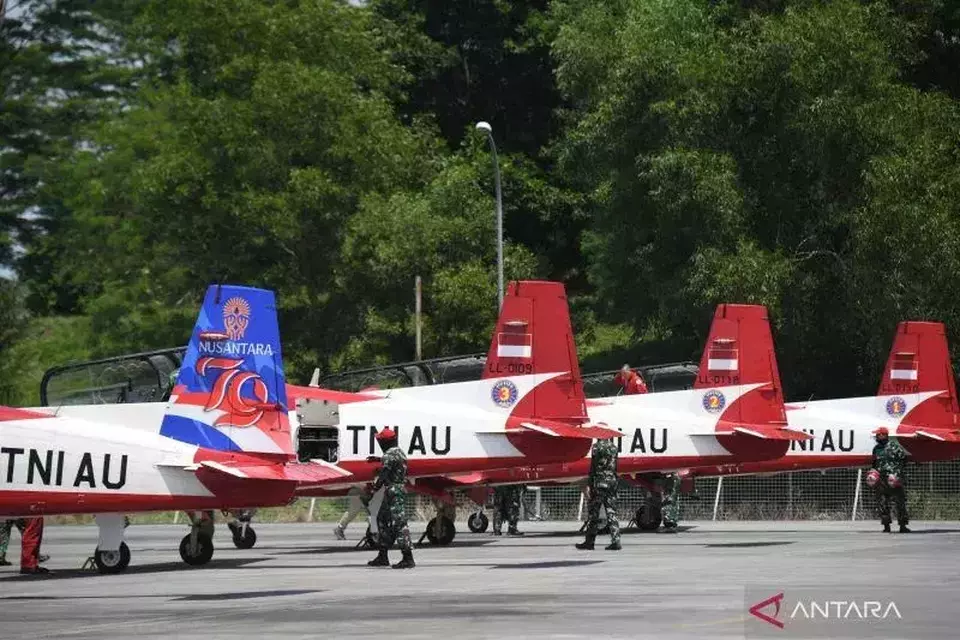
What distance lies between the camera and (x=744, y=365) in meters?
33.0

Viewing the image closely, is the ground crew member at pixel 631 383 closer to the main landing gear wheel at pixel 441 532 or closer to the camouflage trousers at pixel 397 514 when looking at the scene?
the main landing gear wheel at pixel 441 532

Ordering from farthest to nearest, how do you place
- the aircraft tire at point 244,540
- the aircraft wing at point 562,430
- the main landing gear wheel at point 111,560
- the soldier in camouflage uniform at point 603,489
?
the aircraft tire at point 244,540
the aircraft wing at point 562,430
the soldier in camouflage uniform at point 603,489
the main landing gear wheel at point 111,560

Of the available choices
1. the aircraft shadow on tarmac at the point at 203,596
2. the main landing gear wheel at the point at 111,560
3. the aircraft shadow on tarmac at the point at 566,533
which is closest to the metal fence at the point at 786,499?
the aircraft shadow on tarmac at the point at 566,533

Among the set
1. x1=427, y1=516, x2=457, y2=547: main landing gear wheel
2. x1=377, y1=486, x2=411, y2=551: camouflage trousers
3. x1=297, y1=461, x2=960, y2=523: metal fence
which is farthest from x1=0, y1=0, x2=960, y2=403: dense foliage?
x1=377, y1=486, x2=411, y2=551: camouflage trousers

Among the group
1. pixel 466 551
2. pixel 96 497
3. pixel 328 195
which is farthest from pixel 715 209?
pixel 96 497

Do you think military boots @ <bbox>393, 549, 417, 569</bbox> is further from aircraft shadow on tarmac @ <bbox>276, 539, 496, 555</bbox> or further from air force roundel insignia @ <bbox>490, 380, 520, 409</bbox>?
air force roundel insignia @ <bbox>490, 380, 520, 409</bbox>

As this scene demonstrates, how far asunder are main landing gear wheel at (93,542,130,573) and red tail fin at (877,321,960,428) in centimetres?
1772

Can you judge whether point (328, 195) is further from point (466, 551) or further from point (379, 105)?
point (466, 551)

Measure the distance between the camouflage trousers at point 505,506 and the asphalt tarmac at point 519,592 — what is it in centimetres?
367

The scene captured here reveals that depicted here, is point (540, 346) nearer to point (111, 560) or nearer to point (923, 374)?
point (111, 560)

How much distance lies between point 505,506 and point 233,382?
38.0ft

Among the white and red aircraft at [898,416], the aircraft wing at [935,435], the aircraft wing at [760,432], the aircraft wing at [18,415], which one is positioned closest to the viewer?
Result: the aircraft wing at [18,415]

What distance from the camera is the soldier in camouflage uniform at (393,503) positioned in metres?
22.6

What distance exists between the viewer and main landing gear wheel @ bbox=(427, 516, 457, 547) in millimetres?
29891
